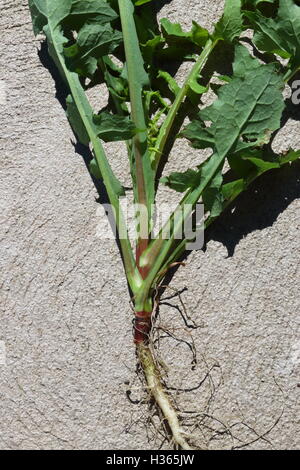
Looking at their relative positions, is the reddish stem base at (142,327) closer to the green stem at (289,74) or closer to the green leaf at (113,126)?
the green leaf at (113,126)

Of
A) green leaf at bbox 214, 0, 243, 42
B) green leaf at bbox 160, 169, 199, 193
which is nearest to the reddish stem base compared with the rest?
green leaf at bbox 160, 169, 199, 193

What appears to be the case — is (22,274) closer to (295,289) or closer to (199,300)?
(199,300)

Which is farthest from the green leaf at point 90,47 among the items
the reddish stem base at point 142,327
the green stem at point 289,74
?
the reddish stem base at point 142,327

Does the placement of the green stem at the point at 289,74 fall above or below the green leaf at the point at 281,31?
below

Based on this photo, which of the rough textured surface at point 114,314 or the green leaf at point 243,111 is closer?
the green leaf at point 243,111

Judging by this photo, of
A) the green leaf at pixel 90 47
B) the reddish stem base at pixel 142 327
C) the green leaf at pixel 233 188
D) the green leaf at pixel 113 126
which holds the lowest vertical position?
the reddish stem base at pixel 142 327

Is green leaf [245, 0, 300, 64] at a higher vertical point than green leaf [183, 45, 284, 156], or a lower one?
higher

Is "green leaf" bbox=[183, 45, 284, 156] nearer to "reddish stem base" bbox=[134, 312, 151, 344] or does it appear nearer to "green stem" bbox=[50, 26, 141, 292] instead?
"green stem" bbox=[50, 26, 141, 292]
